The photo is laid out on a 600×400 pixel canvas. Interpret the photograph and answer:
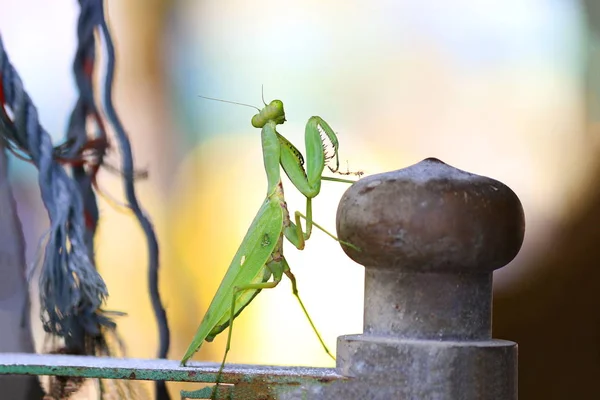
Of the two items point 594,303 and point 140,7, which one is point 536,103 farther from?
point 140,7

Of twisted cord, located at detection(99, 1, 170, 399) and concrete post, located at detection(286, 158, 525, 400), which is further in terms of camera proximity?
twisted cord, located at detection(99, 1, 170, 399)

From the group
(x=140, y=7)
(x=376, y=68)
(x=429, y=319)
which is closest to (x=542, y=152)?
(x=376, y=68)

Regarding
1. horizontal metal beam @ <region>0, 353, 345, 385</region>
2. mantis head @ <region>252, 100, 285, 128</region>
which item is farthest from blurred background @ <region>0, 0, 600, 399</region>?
horizontal metal beam @ <region>0, 353, 345, 385</region>

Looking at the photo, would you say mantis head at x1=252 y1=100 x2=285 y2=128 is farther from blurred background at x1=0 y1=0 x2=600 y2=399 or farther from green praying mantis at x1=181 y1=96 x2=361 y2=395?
blurred background at x1=0 y1=0 x2=600 y2=399

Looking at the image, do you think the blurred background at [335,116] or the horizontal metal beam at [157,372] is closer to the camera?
the horizontal metal beam at [157,372]

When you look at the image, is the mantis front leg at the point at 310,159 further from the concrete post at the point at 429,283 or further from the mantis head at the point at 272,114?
the concrete post at the point at 429,283

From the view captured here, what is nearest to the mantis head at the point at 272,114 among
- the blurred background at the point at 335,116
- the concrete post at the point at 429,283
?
the concrete post at the point at 429,283

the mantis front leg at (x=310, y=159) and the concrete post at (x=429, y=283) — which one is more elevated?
the mantis front leg at (x=310, y=159)

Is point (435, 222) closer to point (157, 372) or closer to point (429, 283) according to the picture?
point (429, 283)
